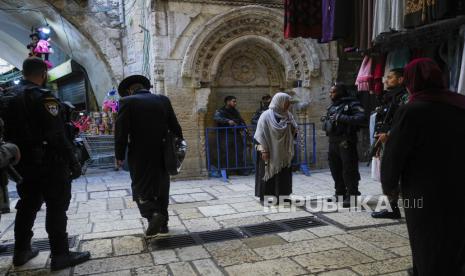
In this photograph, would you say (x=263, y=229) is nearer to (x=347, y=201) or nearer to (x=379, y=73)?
(x=347, y=201)

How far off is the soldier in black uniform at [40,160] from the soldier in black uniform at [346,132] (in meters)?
3.18

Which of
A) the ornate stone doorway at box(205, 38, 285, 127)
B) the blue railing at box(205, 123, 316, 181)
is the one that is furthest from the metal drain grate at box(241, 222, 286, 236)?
the ornate stone doorway at box(205, 38, 285, 127)

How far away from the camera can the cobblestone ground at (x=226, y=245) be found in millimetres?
3119

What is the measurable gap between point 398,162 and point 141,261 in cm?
225

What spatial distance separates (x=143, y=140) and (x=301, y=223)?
6.50 ft

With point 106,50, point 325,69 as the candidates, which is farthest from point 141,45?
point 325,69

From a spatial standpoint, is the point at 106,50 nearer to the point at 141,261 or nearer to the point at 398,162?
the point at 141,261

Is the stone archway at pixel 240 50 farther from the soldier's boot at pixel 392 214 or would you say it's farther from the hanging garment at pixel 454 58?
the hanging garment at pixel 454 58

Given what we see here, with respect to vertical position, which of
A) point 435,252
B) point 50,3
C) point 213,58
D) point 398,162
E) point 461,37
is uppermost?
point 50,3

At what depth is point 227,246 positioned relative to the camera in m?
3.67

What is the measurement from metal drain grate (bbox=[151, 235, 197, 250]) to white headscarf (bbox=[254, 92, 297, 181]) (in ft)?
5.37

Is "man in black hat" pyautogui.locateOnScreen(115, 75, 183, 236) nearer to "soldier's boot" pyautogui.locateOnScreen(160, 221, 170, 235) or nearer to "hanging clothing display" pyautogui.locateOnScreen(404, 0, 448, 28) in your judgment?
"soldier's boot" pyautogui.locateOnScreen(160, 221, 170, 235)

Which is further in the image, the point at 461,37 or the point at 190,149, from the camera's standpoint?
the point at 190,149

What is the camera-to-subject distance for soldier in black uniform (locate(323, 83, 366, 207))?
16.0 ft
